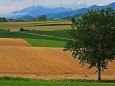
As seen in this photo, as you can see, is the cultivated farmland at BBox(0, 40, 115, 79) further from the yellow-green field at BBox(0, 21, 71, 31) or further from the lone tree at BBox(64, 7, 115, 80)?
the yellow-green field at BBox(0, 21, 71, 31)

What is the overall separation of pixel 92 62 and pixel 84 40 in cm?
246

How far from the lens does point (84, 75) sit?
3934 cm

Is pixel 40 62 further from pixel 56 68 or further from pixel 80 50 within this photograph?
pixel 80 50

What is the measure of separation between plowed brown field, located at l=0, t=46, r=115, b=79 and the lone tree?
4.66m

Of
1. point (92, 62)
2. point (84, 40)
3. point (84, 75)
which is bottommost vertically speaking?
point (84, 75)

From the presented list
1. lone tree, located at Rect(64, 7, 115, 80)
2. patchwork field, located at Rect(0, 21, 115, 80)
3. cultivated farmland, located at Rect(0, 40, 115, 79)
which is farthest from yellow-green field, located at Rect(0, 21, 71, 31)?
lone tree, located at Rect(64, 7, 115, 80)

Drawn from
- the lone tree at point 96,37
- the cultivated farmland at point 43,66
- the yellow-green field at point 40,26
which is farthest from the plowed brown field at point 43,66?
the yellow-green field at point 40,26

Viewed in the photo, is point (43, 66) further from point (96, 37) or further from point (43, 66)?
point (96, 37)

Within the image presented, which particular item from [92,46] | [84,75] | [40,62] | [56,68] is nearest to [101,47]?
[92,46]

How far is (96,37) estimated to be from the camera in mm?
33500

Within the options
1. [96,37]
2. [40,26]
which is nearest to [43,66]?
[96,37]

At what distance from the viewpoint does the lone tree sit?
33594 millimetres

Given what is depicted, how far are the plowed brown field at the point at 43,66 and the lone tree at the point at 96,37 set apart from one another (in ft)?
15.3

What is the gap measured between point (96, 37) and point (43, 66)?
464 inches
